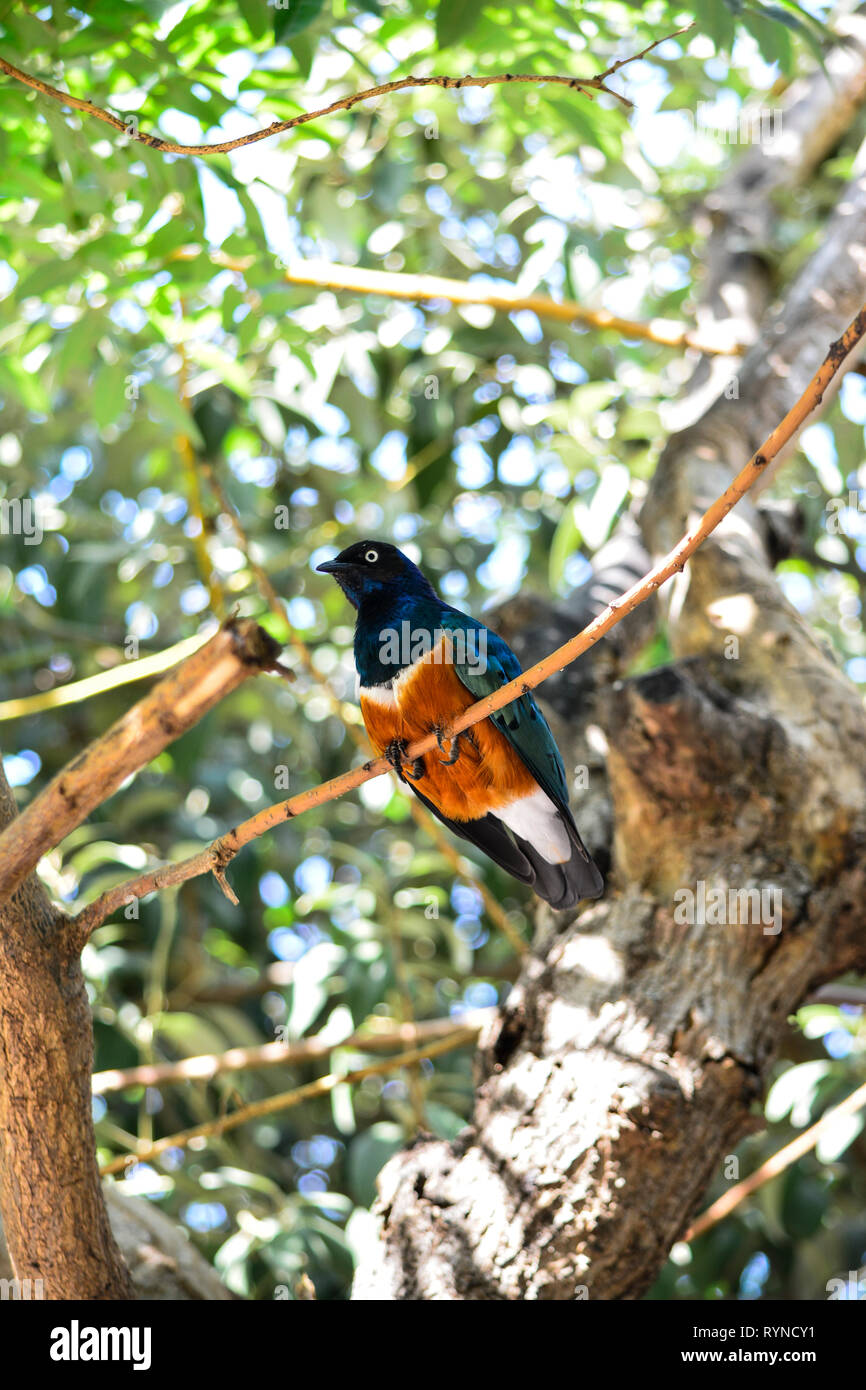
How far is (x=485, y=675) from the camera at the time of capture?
9.76 feet

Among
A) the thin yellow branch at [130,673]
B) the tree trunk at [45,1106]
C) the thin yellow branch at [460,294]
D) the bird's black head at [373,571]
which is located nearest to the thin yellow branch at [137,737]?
the tree trunk at [45,1106]

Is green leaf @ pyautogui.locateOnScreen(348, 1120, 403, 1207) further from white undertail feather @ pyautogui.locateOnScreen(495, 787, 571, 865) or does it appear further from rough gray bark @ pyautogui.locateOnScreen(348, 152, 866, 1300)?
white undertail feather @ pyautogui.locateOnScreen(495, 787, 571, 865)

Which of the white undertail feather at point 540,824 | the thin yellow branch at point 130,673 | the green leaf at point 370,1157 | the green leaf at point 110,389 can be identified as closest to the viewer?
the thin yellow branch at point 130,673

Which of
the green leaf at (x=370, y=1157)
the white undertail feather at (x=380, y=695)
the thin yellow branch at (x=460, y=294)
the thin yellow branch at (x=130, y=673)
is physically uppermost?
the thin yellow branch at (x=460, y=294)

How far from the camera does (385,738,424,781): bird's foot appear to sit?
→ 2.89 m

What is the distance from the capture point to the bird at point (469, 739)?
2934 mm

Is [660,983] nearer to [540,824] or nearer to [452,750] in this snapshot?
[540,824]

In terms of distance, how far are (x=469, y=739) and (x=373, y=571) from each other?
59cm

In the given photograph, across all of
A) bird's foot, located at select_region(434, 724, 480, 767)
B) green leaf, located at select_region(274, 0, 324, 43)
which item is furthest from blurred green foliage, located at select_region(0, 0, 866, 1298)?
bird's foot, located at select_region(434, 724, 480, 767)

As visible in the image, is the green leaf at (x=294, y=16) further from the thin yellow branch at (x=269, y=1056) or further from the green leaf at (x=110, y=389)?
the thin yellow branch at (x=269, y=1056)

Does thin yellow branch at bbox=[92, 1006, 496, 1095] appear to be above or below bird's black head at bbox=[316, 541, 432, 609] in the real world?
below

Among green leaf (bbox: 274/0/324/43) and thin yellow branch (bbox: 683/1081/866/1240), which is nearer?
green leaf (bbox: 274/0/324/43)
